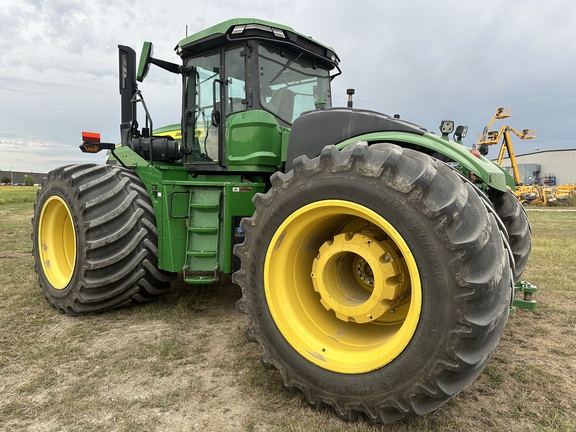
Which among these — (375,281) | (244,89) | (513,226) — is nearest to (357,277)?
(375,281)

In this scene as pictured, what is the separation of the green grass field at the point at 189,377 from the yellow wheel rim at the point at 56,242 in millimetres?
385

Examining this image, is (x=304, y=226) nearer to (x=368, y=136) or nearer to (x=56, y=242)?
(x=368, y=136)

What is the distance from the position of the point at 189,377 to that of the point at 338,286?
1248 mm

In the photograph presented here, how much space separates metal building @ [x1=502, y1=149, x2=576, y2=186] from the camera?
143 ft

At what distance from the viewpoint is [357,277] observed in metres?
2.97

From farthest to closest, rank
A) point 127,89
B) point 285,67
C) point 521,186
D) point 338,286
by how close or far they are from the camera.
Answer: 1. point 521,186
2. point 127,89
3. point 285,67
4. point 338,286

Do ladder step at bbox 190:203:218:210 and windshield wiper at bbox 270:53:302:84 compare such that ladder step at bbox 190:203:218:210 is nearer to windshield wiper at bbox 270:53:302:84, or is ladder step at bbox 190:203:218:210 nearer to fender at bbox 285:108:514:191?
fender at bbox 285:108:514:191

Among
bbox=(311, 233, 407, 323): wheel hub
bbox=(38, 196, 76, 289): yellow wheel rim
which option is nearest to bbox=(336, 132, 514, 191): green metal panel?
bbox=(311, 233, 407, 323): wheel hub

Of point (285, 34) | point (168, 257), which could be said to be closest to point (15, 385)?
point (168, 257)

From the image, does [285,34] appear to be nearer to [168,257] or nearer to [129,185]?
[129,185]

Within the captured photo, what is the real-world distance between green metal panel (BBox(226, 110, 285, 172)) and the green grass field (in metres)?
1.55

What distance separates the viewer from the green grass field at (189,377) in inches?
96.2

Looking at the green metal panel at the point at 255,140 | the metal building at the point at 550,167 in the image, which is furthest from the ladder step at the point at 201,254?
the metal building at the point at 550,167

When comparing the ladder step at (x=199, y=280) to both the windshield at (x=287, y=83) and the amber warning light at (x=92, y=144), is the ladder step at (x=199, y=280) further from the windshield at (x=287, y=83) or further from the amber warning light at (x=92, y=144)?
the amber warning light at (x=92, y=144)
